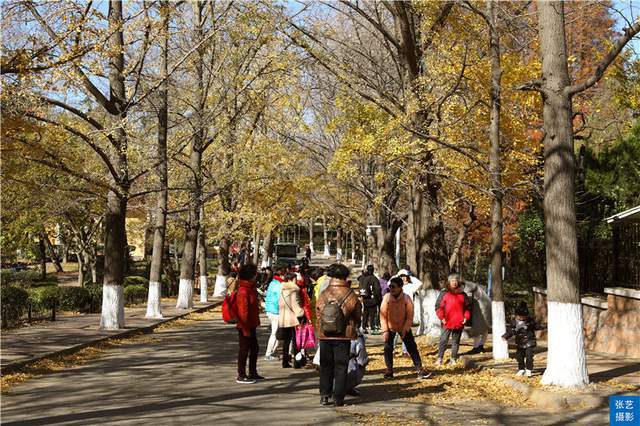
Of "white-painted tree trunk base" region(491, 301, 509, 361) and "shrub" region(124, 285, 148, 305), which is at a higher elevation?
"shrub" region(124, 285, 148, 305)

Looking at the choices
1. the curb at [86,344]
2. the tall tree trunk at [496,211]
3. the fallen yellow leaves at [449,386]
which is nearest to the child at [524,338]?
the fallen yellow leaves at [449,386]

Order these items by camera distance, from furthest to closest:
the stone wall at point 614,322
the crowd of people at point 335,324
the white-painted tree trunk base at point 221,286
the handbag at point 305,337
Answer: the white-painted tree trunk base at point 221,286
the stone wall at point 614,322
the handbag at point 305,337
the crowd of people at point 335,324

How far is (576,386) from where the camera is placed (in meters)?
10.9

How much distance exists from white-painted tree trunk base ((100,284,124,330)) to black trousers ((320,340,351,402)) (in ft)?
38.5

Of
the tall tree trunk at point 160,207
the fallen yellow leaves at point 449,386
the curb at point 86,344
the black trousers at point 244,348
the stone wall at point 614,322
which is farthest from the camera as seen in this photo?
the tall tree trunk at point 160,207

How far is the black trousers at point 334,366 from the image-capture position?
9.95 metres

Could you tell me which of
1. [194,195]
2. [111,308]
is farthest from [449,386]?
[194,195]

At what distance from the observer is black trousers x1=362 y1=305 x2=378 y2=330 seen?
20984 millimetres

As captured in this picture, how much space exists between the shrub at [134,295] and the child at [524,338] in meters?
22.7

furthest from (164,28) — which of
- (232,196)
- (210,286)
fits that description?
(210,286)

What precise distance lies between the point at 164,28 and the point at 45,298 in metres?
10.7

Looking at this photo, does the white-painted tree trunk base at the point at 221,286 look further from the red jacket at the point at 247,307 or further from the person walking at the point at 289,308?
the red jacket at the point at 247,307

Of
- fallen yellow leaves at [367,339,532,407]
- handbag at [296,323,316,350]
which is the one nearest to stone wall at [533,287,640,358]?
fallen yellow leaves at [367,339,532,407]

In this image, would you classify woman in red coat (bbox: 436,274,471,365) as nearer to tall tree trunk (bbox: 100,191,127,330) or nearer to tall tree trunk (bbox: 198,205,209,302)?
tall tree trunk (bbox: 100,191,127,330)
